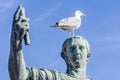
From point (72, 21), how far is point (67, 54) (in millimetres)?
9254

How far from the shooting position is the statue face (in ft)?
68.2

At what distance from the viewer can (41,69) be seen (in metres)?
20.4

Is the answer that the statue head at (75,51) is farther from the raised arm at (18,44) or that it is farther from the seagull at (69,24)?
the seagull at (69,24)

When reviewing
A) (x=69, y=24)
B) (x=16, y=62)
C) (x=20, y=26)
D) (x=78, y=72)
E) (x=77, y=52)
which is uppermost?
(x=69, y=24)

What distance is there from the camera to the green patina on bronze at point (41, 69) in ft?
62.4

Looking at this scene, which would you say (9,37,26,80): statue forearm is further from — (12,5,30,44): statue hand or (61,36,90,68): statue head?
(61,36,90,68): statue head

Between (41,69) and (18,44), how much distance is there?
1393 millimetres

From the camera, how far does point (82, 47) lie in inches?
824

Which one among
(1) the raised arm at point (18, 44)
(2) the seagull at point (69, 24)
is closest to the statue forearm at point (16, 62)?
(1) the raised arm at point (18, 44)

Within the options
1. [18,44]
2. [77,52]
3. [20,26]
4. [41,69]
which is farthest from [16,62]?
[77,52]

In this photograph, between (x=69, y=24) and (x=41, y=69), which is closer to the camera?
(x=41, y=69)

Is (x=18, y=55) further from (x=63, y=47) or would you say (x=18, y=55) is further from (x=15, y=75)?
(x=63, y=47)

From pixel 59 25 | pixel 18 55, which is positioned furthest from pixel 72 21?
A: pixel 18 55

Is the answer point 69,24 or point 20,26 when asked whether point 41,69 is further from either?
point 69,24
